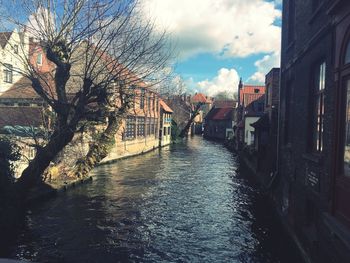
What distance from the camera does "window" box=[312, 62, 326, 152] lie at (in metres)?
7.75

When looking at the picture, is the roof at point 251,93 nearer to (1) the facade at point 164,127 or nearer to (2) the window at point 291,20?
(1) the facade at point 164,127

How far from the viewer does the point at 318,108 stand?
805 centimetres

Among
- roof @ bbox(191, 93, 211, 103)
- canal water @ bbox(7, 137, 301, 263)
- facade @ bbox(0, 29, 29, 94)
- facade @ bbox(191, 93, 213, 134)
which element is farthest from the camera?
roof @ bbox(191, 93, 211, 103)

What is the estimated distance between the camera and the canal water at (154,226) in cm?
880

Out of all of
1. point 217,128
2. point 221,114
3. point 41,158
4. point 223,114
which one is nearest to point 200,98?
point 221,114

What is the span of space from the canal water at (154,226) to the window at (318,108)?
2996 millimetres

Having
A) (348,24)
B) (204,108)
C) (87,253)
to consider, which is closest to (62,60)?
(87,253)

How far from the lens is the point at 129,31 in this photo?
12484 mm

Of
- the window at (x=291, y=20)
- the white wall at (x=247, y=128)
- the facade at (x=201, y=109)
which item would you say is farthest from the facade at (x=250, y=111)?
the facade at (x=201, y=109)

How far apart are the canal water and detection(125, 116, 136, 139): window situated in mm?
13828

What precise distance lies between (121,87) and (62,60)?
99.1 inches

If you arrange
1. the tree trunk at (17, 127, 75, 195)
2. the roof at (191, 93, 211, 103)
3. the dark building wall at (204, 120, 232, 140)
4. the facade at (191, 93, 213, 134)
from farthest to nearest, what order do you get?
the roof at (191, 93, 211, 103) < the facade at (191, 93, 213, 134) < the dark building wall at (204, 120, 232, 140) < the tree trunk at (17, 127, 75, 195)

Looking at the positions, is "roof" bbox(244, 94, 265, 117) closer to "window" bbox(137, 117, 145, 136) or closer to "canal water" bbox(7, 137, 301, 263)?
"window" bbox(137, 117, 145, 136)

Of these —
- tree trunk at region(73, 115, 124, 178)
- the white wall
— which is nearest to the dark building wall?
the white wall
